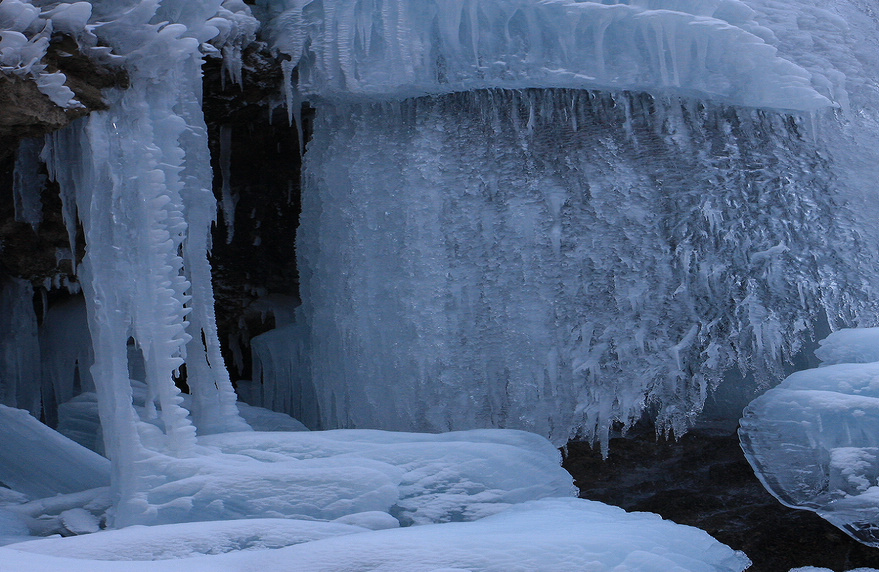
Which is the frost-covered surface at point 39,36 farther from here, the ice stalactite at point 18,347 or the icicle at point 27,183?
the ice stalactite at point 18,347

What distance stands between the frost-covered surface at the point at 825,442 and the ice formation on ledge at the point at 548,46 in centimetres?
137

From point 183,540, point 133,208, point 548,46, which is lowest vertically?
point 183,540

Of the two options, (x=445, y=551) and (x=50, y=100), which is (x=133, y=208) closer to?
(x=50, y=100)

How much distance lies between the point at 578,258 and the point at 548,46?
102 centimetres

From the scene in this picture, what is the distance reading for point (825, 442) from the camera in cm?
331

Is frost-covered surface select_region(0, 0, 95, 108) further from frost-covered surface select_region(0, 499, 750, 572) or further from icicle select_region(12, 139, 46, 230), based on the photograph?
frost-covered surface select_region(0, 499, 750, 572)

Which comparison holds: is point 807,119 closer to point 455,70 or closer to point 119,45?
point 455,70

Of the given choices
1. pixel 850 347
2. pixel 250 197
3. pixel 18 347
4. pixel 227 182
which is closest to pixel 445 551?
pixel 850 347

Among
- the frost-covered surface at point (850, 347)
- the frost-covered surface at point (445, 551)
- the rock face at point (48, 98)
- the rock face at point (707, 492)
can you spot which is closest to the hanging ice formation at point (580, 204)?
the frost-covered surface at point (850, 347)

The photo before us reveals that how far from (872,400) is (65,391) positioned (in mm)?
4580

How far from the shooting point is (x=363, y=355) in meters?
4.39

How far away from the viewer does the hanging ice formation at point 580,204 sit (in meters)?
3.99

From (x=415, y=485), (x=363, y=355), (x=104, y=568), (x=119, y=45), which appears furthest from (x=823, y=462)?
(x=119, y=45)

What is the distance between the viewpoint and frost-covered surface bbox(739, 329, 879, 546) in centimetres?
323
